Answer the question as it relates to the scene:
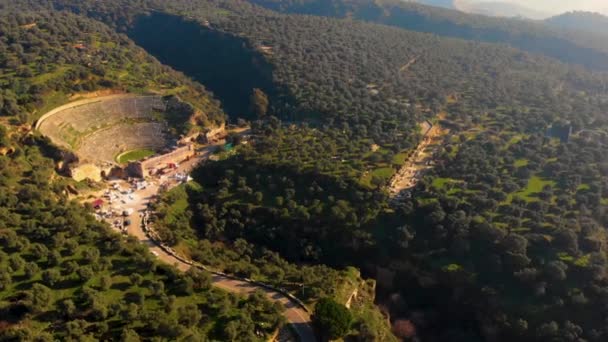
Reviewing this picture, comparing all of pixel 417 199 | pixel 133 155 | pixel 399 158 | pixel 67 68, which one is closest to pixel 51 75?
pixel 67 68

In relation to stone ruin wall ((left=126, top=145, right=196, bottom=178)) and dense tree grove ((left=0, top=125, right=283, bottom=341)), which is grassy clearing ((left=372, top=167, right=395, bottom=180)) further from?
dense tree grove ((left=0, top=125, right=283, bottom=341))

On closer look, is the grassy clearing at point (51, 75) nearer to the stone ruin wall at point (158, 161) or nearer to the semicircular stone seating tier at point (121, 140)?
the semicircular stone seating tier at point (121, 140)

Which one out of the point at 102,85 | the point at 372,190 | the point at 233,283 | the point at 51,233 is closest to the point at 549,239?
the point at 372,190

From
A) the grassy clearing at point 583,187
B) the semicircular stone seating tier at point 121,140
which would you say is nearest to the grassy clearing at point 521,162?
the grassy clearing at point 583,187

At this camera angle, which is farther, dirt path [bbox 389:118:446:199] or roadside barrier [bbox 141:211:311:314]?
dirt path [bbox 389:118:446:199]

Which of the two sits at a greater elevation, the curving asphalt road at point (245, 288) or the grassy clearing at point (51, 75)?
the grassy clearing at point (51, 75)

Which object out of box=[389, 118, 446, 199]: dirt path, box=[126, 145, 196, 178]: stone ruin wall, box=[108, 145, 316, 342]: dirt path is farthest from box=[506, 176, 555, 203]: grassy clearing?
box=[126, 145, 196, 178]: stone ruin wall
